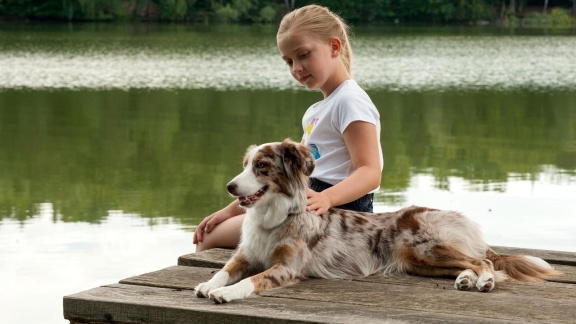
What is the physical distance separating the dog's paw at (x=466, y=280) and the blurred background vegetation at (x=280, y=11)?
69.7 meters

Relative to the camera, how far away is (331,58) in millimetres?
4754

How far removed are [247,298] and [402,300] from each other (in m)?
0.59

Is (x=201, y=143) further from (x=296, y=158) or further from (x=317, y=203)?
(x=296, y=158)

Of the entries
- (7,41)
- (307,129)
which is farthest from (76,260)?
(7,41)

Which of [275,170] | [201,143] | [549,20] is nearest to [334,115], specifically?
[275,170]

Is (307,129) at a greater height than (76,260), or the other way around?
(307,129)

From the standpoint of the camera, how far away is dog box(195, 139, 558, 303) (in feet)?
13.0

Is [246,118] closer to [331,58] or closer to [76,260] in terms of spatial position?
[76,260]

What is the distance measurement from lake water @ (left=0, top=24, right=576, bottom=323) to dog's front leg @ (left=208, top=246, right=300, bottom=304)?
264 cm

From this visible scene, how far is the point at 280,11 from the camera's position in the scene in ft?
293

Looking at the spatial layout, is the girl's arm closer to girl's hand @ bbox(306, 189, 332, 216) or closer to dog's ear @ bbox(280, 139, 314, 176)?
girl's hand @ bbox(306, 189, 332, 216)

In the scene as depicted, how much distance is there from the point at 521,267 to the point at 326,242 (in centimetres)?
85

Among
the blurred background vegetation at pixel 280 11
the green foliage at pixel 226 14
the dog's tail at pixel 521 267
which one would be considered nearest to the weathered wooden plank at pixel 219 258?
the dog's tail at pixel 521 267

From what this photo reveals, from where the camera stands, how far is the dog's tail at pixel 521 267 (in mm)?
4246
